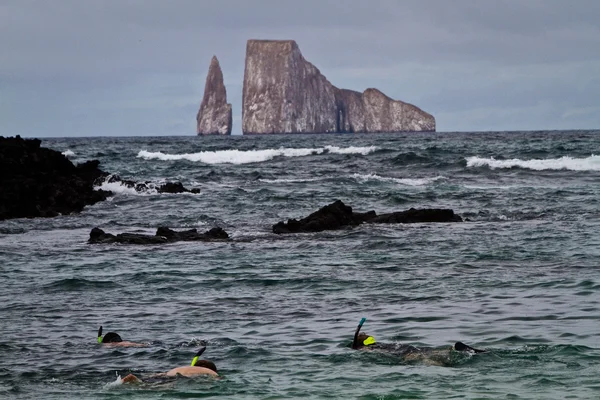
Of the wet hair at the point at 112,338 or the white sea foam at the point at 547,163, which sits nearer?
the wet hair at the point at 112,338

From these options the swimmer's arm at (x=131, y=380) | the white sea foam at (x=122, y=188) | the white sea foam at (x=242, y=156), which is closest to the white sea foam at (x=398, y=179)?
the white sea foam at (x=122, y=188)

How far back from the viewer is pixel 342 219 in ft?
80.1

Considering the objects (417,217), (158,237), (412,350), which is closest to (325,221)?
(417,217)

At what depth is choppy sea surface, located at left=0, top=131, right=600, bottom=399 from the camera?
32.9ft

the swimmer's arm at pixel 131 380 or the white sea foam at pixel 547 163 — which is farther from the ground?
the white sea foam at pixel 547 163

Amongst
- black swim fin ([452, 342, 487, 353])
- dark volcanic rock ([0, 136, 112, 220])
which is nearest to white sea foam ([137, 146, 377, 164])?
dark volcanic rock ([0, 136, 112, 220])

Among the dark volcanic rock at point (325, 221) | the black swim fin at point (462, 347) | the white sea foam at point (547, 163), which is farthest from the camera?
the white sea foam at point (547, 163)

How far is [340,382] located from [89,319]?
5.21 m

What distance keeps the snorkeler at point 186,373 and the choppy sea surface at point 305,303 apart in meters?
0.13

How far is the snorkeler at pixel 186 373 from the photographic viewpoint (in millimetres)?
9930

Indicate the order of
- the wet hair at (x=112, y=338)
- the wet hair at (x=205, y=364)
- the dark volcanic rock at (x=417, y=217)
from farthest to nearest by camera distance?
the dark volcanic rock at (x=417, y=217), the wet hair at (x=112, y=338), the wet hair at (x=205, y=364)

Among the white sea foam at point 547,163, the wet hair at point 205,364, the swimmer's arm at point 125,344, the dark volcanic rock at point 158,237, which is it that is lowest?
the swimmer's arm at point 125,344

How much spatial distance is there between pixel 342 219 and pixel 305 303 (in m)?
9.86

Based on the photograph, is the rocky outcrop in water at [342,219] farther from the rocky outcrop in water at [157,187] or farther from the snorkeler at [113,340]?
the rocky outcrop in water at [157,187]
